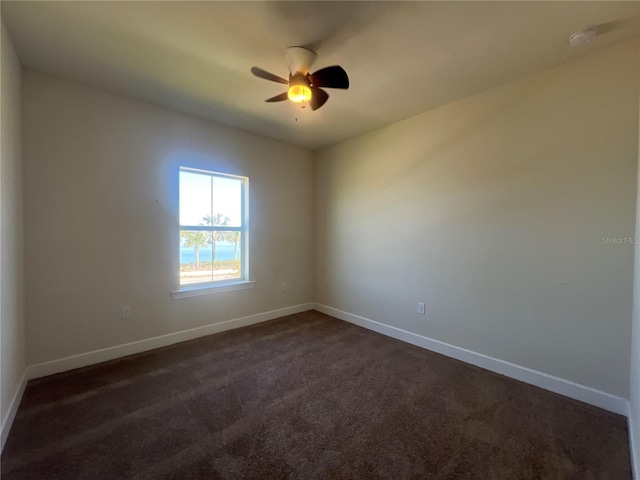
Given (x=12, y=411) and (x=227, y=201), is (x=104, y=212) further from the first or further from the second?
(x=12, y=411)

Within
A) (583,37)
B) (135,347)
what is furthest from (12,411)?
(583,37)

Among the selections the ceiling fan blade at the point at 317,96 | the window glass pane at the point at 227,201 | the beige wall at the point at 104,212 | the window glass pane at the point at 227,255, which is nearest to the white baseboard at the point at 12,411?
the beige wall at the point at 104,212

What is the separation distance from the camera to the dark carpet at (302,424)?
151cm

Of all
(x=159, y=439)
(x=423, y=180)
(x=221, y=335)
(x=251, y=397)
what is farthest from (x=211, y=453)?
(x=423, y=180)

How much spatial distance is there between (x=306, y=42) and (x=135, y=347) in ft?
10.5

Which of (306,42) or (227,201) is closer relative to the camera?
(306,42)

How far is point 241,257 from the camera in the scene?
3842mm

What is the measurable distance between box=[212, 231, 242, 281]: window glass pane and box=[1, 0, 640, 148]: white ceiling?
1640mm

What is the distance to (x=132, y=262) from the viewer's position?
284 cm

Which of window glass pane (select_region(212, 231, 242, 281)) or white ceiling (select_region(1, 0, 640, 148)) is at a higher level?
white ceiling (select_region(1, 0, 640, 148))

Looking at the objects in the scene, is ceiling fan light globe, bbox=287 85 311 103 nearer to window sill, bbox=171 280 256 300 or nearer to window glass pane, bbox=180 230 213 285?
Answer: window glass pane, bbox=180 230 213 285

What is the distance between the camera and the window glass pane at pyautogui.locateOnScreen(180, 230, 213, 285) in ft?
10.8

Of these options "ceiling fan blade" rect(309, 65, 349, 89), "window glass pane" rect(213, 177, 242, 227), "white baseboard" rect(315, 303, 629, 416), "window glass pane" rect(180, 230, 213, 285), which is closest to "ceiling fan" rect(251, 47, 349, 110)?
"ceiling fan blade" rect(309, 65, 349, 89)

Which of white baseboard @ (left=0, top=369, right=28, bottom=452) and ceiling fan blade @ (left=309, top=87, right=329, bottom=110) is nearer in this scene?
white baseboard @ (left=0, top=369, right=28, bottom=452)
